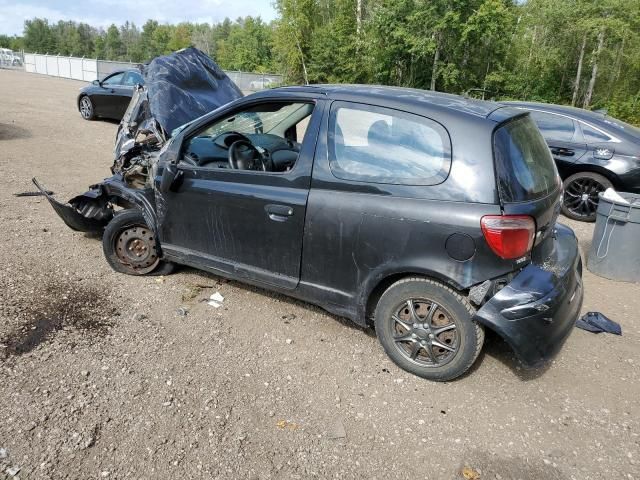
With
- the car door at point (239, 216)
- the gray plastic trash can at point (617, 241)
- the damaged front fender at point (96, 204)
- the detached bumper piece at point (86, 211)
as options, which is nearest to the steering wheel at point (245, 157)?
the car door at point (239, 216)

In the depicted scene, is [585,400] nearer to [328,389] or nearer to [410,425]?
[410,425]

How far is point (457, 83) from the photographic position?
89.6 feet

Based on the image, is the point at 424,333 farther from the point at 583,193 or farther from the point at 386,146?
the point at 583,193

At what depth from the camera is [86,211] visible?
482 centimetres

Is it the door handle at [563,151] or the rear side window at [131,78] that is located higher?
the rear side window at [131,78]

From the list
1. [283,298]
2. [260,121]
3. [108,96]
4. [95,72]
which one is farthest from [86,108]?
[95,72]

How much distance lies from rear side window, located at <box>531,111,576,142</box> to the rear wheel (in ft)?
38.5

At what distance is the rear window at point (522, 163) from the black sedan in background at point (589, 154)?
144 inches

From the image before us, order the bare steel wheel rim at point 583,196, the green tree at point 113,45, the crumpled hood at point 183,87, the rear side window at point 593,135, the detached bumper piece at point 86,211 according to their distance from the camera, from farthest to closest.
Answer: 1. the green tree at point 113,45
2. the bare steel wheel rim at point 583,196
3. the rear side window at point 593,135
4. the crumpled hood at point 183,87
5. the detached bumper piece at point 86,211

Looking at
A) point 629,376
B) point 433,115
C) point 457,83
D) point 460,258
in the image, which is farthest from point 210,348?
point 457,83

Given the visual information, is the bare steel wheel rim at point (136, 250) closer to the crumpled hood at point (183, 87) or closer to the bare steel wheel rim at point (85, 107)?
the crumpled hood at point (183, 87)

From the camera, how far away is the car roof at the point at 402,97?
3.04m

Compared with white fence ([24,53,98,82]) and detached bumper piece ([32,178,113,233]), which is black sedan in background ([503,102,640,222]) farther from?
white fence ([24,53,98,82])

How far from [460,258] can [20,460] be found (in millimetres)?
2542
